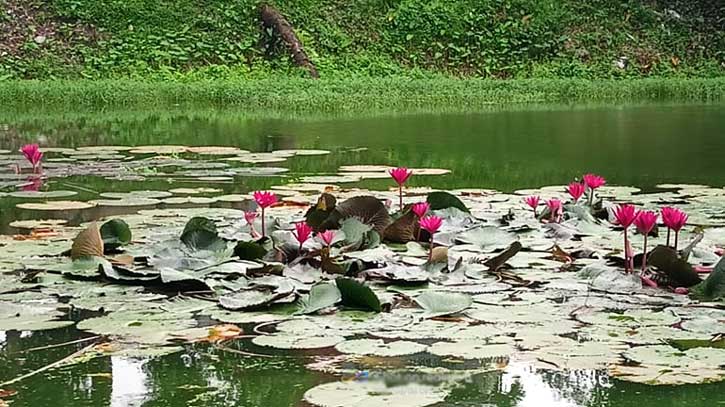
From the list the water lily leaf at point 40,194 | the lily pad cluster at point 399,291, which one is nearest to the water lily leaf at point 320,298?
the lily pad cluster at point 399,291

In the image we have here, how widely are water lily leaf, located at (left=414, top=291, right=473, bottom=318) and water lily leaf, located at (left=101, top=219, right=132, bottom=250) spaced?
1118 millimetres

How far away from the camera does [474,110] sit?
10695mm

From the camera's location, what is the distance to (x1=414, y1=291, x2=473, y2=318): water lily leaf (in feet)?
8.34

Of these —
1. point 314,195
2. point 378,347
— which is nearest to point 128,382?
point 378,347

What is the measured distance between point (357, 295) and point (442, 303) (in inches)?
7.5

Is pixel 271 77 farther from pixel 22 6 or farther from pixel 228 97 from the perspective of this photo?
pixel 22 6

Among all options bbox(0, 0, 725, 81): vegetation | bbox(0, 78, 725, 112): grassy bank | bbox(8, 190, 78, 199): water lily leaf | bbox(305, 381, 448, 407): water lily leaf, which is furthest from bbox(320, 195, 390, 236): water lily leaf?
bbox(0, 0, 725, 81): vegetation

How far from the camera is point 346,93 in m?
11.5

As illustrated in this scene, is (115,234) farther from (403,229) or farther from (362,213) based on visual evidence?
(403,229)

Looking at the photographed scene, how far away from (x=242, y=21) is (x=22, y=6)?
2.65 m

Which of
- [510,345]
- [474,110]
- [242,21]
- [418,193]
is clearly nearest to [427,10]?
[242,21]

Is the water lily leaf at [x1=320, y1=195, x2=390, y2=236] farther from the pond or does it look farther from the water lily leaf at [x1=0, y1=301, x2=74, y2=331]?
the water lily leaf at [x1=0, y1=301, x2=74, y2=331]

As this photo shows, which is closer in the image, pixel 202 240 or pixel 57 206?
pixel 202 240

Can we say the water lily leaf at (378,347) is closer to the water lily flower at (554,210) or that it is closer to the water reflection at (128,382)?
the water reflection at (128,382)
